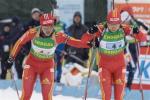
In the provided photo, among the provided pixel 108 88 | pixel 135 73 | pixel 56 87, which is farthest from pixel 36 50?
pixel 135 73

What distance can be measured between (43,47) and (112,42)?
103cm

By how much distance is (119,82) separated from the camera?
30.2 ft

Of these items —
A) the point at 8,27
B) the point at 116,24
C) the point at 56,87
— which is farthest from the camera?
the point at 8,27

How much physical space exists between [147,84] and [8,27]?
3390 mm

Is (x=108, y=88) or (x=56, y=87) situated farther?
(x=56, y=87)

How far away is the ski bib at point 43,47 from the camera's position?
30.3 feet

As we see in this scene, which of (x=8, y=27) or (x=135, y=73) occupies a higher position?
(x=8, y=27)

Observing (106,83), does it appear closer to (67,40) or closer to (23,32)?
(67,40)

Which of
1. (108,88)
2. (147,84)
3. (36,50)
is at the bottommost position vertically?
(147,84)

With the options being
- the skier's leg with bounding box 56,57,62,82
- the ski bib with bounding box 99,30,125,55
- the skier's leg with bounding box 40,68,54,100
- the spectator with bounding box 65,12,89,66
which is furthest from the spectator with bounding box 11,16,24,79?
the ski bib with bounding box 99,30,125,55

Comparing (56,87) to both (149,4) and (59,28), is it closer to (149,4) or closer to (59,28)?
(59,28)

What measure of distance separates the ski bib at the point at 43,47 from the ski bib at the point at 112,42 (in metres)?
0.75

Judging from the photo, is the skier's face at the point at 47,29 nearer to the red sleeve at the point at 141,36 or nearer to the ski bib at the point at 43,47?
the ski bib at the point at 43,47

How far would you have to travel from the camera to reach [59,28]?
12.7 m
